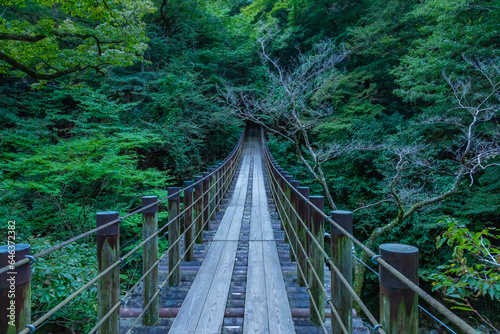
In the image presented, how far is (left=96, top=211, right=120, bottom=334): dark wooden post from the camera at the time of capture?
1750mm

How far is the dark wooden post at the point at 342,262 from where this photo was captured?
1726 millimetres

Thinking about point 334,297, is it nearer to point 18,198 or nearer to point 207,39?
point 18,198

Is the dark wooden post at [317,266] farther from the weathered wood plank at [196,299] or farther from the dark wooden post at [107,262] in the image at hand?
the dark wooden post at [107,262]

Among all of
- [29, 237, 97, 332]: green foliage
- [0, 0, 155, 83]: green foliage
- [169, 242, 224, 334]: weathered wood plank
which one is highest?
[0, 0, 155, 83]: green foliage

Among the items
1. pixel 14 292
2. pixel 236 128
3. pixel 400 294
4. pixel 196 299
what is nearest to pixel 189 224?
pixel 196 299

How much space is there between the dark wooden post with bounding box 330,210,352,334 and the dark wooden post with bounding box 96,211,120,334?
131cm

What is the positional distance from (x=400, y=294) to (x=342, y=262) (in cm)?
75

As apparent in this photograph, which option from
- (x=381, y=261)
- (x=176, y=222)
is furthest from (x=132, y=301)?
(x=381, y=261)

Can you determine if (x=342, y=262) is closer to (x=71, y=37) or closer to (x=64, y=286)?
(x=64, y=286)

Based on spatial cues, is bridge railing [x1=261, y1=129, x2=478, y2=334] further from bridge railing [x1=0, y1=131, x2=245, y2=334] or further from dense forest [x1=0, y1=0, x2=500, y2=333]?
dense forest [x1=0, y1=0, x2=500, y2=333]

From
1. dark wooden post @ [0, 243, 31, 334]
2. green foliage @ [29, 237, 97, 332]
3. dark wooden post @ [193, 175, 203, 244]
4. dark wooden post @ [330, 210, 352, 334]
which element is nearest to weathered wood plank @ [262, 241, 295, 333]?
dark wooden post @ [330, 210, 352, 334]

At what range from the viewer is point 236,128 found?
65.9 feet

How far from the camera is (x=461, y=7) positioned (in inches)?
344

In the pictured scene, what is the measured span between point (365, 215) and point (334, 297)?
11.4m
